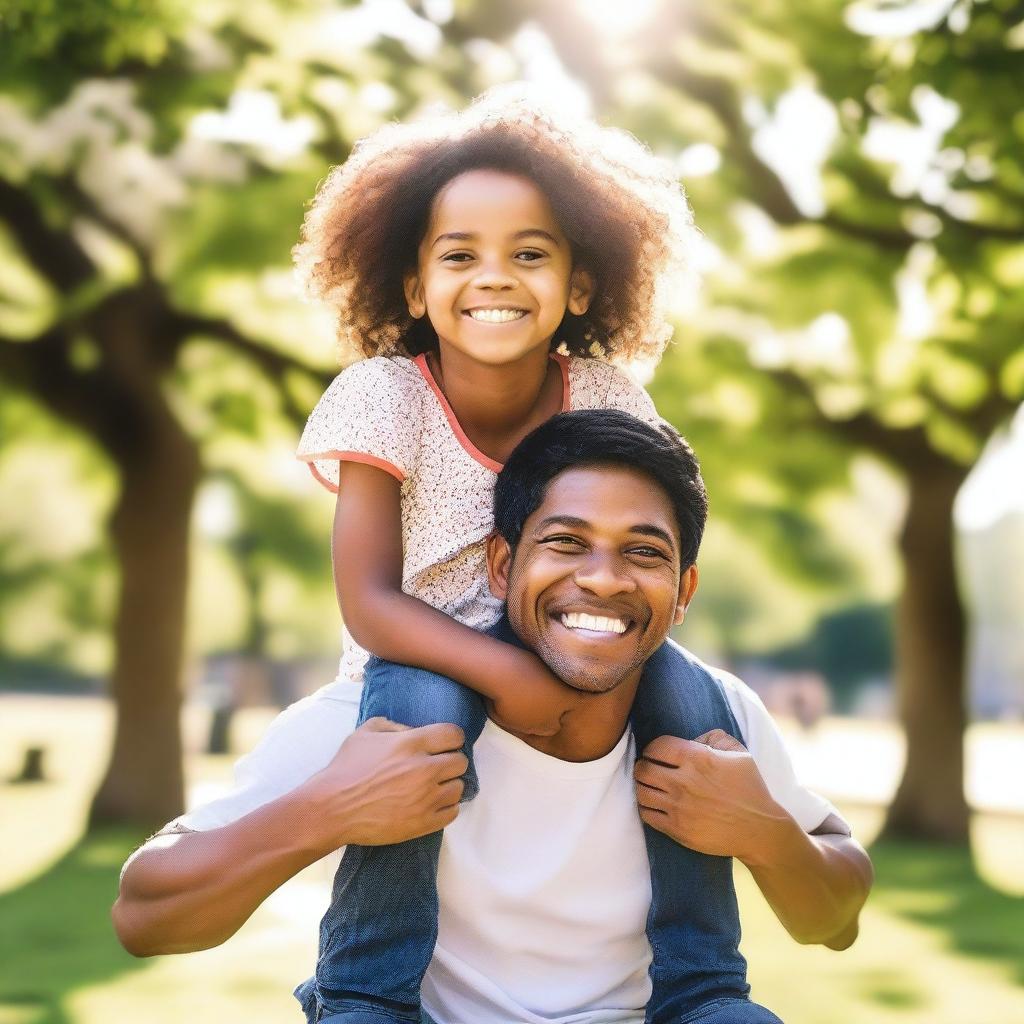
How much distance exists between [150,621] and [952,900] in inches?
248

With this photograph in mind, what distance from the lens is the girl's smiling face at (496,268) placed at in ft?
10.6

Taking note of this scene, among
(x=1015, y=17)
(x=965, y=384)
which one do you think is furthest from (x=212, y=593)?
(x=1015, y=17)

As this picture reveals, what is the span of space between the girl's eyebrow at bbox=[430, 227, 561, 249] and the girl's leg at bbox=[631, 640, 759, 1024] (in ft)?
3.16

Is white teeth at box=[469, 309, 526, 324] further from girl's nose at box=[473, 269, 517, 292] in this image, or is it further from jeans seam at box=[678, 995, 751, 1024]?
jeans seam at box=[678, 995, 751, 1024]

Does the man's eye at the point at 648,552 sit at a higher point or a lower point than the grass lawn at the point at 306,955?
lower

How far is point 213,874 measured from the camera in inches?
106

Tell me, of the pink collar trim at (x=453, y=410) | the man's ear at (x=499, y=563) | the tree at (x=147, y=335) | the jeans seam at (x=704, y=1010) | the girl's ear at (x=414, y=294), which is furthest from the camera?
the tree at (x=147, y=335)

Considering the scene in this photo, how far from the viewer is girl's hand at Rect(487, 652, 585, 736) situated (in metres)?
2.84

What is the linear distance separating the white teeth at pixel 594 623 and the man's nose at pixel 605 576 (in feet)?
0.16

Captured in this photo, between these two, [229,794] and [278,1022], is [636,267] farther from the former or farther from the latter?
[278,1022]

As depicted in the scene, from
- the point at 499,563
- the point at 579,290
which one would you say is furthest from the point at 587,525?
the point at 579,290

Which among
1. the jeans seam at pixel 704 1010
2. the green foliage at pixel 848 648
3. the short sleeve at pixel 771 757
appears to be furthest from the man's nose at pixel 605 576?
the green foliage at pixel 848 648

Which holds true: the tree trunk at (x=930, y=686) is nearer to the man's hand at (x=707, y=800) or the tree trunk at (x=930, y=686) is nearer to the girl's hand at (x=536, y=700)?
the man's hand at (x=707, y=800)

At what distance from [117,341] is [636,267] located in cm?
860
